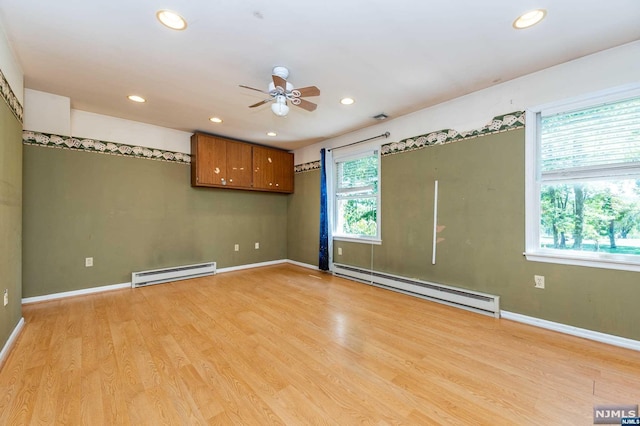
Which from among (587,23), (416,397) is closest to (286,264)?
(416,397)

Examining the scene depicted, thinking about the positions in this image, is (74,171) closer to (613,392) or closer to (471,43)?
(471,43)

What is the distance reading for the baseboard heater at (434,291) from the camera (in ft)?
9.26

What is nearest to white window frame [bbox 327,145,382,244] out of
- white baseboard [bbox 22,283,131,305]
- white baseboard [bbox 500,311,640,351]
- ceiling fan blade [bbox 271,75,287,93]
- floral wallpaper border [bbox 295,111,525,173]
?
floral wallpaper border [bbox 295,111,525,173]

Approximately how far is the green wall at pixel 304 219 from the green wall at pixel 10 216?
3804mm

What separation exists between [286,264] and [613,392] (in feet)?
15.3

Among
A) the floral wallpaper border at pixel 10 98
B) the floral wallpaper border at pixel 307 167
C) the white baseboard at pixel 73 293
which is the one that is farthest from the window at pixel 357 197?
the floral wallpaper border at pixel 10 98

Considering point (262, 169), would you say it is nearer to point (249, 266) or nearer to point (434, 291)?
point (249, 266)

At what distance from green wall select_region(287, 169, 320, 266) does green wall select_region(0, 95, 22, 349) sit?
380 cm

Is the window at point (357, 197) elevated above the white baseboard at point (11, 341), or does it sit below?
above

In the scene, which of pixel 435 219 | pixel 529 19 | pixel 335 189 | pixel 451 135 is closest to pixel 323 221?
pixel 335 189

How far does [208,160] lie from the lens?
169 inches

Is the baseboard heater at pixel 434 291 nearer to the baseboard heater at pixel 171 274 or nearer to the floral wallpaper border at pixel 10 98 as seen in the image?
the baseboard heater at pixel 171 274

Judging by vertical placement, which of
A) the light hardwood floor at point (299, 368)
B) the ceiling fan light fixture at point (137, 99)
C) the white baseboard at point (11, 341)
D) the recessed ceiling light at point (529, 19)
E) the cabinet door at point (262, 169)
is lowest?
the light hardwood floor at point (299, 368)

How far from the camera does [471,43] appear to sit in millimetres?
2098
